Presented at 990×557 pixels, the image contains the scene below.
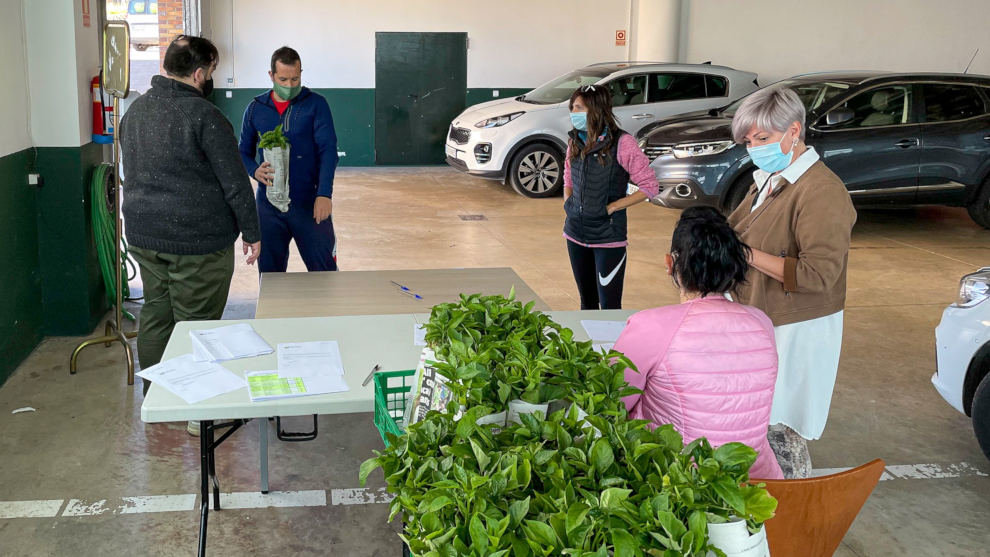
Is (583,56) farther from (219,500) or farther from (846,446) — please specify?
(219,500)

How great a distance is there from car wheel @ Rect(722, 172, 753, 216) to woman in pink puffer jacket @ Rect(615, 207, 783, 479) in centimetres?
654

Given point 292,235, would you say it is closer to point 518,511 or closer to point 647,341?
point 647,341

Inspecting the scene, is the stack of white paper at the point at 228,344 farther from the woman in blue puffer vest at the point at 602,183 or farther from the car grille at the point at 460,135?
the car grille at the point at 460,135

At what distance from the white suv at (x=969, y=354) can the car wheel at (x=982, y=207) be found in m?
5.34

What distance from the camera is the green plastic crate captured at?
7.57ft

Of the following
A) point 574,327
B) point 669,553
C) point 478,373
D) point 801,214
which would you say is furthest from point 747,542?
point 574,327

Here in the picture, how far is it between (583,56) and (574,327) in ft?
34.5

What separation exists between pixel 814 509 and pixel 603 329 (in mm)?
1422

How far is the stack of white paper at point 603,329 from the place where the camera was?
339 centimetres

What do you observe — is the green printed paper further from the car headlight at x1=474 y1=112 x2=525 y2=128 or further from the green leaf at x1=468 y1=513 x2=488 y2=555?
the car headlight at x1=474 y1=112 x2=525 y2=128

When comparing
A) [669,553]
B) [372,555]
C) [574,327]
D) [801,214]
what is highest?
[801,214]

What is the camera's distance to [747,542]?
1.42 meters

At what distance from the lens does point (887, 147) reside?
865cm

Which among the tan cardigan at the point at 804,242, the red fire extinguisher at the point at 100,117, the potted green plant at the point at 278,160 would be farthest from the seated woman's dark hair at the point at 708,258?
the red fire extinguisher at the point at 100,117
